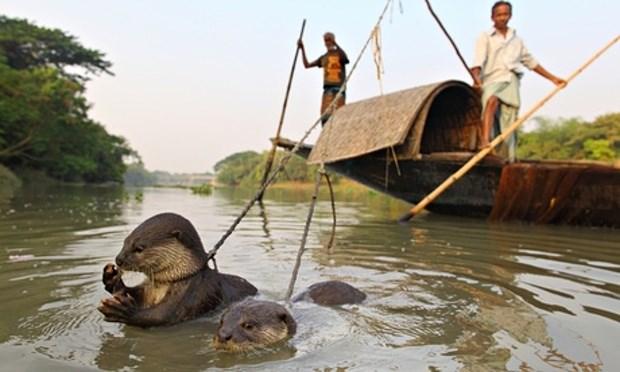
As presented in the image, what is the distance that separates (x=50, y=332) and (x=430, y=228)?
6.61 m

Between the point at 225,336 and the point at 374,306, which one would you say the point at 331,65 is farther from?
the point at 225,336

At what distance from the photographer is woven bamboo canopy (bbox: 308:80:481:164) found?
371 inches

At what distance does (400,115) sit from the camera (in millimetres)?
9539

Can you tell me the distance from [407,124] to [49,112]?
88.5 ft

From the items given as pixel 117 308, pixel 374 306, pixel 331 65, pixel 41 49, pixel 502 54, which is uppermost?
pixel 41 49

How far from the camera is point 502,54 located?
9016 mm

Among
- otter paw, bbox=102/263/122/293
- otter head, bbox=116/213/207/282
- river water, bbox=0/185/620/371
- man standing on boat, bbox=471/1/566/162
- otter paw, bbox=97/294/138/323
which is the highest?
man standing on boat, bbox=471/1/566/162

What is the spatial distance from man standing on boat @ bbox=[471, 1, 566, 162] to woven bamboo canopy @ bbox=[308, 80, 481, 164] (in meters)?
0.70

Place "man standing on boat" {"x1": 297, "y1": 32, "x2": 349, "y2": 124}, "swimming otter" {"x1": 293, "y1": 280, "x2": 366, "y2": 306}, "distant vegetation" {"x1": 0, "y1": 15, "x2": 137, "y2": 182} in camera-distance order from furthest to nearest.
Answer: "distant vegetation" {"x1": 0, "y1": 15, "x2": 137, "y2": 182} < "man standing on boat" {"x1": 297, "y1": 32, "x2": 349, "y2": 124} < "swimming otter" {"x1": 293, "y1": 280, "x2": 366, "y2": 306}

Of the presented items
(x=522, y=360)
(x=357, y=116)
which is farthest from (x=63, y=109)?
(x=522, y=360)

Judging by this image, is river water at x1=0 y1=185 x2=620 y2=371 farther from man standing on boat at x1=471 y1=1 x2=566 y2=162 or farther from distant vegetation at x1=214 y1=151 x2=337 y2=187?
distant vegetation at x1=214 y1=151 x2=337 y2=187

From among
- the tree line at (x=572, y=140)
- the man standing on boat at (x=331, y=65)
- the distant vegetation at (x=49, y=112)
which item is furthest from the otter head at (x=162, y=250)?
the distant vegetation at (x=49, y=112)

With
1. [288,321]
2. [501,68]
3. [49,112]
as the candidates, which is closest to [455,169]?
[501,68]

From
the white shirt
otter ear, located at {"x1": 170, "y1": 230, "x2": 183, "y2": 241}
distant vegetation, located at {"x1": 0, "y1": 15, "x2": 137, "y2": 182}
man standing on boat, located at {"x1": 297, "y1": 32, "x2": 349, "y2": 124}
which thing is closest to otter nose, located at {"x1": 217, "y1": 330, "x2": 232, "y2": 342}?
otter ear, located at {"x1": 170, "y1": 230, "x2": 183, "y2": 241}
